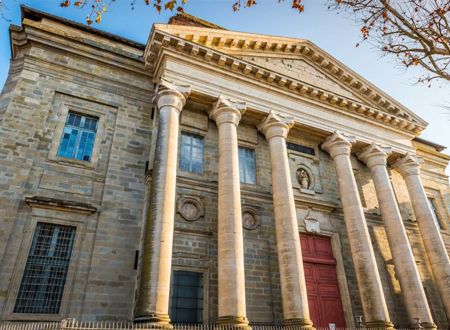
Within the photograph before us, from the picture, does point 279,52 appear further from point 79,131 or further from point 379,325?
point 379,325

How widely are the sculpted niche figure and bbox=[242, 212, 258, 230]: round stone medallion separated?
318 centimetres

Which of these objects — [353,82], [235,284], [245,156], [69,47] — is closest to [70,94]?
[69,47]

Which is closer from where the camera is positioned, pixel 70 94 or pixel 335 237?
pixel 70 94

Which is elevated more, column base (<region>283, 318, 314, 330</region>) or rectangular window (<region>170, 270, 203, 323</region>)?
rectangular window (<region>170, 270, 203, 323</region>)

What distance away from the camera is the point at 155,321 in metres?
8.14

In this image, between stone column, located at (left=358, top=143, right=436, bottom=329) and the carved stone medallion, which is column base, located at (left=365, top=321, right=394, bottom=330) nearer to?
stone column, located at (left=358, top=143, right=436, bottom=329)

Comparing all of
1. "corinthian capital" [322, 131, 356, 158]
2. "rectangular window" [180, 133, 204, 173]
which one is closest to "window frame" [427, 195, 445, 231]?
"corinthian capital" [322, 131, 356, 158]

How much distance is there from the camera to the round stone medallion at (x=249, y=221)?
12.5 metres

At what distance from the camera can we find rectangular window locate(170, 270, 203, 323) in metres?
10.0

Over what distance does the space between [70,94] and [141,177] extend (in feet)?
13.4

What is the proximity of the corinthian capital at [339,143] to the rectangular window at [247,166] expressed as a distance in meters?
3.62

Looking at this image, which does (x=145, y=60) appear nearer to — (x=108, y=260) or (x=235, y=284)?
(x=108, y=260)

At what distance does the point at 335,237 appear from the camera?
1406cm

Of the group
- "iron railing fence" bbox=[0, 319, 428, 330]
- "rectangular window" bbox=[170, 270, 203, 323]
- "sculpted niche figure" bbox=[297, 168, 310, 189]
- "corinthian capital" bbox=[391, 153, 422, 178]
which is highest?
"corinthian capital" bbox=[391, 153, 422, 178]
